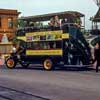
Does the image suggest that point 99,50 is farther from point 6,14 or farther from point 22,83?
point 6,14

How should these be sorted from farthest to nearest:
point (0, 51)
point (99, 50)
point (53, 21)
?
point (0, 51) < point (53, 21) < point (99, 50)

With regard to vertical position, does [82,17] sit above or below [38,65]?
above

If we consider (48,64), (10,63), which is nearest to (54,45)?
(48,64)

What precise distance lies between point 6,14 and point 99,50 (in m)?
56.7

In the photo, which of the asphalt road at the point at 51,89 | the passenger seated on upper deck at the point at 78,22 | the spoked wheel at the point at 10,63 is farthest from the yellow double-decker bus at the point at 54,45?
the asphalt road at the point at 51,89

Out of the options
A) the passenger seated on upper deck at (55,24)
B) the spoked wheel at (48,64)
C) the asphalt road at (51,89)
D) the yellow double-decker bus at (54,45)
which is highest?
the passenger seated on upper deck at (55,24)

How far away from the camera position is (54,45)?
2795cm

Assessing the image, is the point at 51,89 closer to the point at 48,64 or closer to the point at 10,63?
the point at 48,64

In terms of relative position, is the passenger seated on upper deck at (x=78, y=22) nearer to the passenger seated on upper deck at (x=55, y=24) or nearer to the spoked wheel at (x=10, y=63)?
the passenger seated on upper deck at (x=55, y=24)

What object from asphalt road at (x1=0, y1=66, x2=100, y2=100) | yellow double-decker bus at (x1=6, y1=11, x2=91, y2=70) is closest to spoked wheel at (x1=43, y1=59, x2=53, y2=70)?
yellow double-decker bus at (x1=6, y1=11, x2=91, y2=70)

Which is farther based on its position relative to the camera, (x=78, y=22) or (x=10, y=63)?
(x=10, y=63)

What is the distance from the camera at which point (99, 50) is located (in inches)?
1025

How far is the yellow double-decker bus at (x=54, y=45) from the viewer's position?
27.2 m

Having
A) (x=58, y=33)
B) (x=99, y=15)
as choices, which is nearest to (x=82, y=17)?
(x=58, y=33)
